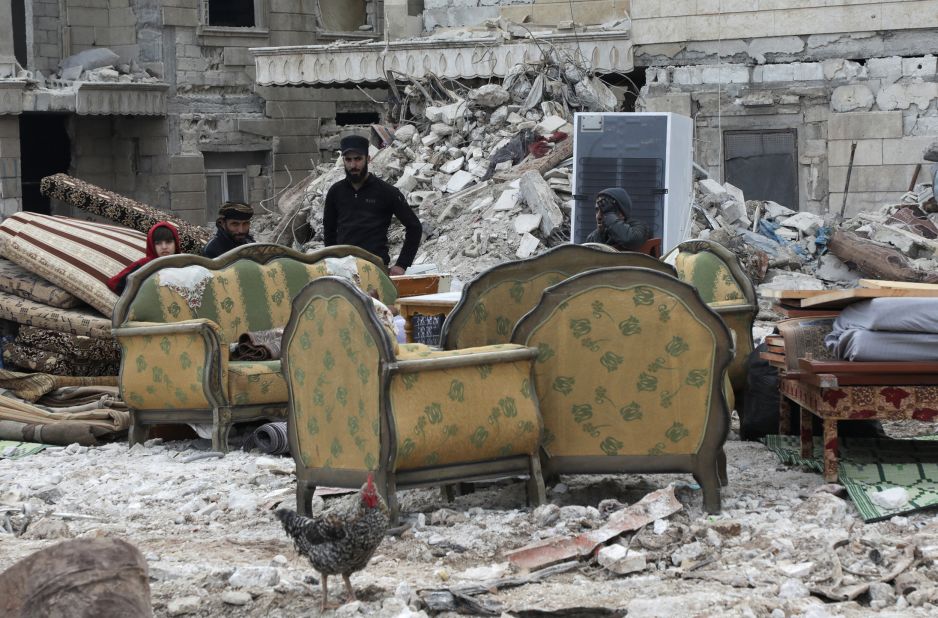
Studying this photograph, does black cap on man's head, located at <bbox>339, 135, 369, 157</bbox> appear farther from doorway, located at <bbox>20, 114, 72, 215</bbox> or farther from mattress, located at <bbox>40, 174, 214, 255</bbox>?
doorway, located at <bbox>20, 114, 72, 215</bbox>

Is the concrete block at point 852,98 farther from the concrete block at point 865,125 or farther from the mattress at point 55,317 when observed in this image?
the mattress at point 55,317

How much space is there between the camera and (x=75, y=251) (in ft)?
34.3

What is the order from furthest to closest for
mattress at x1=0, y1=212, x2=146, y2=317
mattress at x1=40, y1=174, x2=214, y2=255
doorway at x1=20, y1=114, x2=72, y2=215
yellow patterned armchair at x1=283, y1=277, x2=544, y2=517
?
doorway at x1=20, y1=114, x2=72, y2=215, mattress at x1=40, y1=174, x2=214, y2=255, mattress at x1=0, y1=212, x2=146, y2=317, yellow patterned armchair at x1=283, y1=277, x2=544, y2=517

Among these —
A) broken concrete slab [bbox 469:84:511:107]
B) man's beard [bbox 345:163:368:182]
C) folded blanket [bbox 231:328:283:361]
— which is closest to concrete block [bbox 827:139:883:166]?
broken concrete slab [bbox 469:84:511:107]

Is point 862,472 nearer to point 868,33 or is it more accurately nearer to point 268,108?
point 868,33

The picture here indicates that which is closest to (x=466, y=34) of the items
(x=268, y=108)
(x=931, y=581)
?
(x=268, y=108)

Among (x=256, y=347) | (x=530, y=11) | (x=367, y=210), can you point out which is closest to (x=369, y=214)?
(x=367, y=210)

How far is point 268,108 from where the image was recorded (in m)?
26.2

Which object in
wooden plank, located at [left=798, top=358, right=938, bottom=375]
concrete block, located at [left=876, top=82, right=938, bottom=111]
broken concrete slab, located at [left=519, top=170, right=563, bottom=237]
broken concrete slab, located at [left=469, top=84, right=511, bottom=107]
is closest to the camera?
wooden plank, located at [left=798, top=358, right=938, bottom=375]

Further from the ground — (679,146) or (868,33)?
(868,33)

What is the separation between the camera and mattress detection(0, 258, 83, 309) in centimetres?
1002

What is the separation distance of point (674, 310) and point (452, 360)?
0.96m

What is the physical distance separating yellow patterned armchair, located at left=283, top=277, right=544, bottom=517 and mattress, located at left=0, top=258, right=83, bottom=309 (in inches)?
163

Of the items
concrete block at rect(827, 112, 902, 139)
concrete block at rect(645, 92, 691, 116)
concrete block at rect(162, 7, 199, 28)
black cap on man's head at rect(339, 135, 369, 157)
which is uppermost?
concrete block at rect(162, 7, 199, 28)
